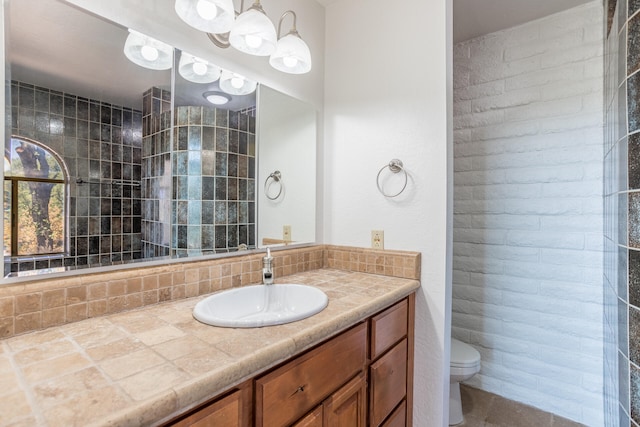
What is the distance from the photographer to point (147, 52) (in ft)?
3.67

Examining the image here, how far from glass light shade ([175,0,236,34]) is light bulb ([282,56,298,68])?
33 cm

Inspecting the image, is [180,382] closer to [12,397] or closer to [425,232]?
[12,397]

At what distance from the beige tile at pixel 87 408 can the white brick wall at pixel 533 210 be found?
2.16 m

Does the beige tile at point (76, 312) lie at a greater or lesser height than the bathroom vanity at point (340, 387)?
greater

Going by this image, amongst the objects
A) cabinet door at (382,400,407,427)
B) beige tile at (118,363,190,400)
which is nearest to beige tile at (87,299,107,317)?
beige tile at (118,363,190,400)

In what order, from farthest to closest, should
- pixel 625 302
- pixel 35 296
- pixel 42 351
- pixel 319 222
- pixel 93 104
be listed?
pixel 319 222 < pixel 625 302 < pixel 93 104 < pixel 35 296 < pixel 42 351

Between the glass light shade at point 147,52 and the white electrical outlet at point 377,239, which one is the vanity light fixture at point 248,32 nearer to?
the glass light shade at point 147,52

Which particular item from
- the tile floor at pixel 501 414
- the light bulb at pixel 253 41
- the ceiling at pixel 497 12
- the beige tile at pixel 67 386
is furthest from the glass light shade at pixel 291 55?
the tile floor at pixel 501 414

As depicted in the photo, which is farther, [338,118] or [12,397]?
[338,118]

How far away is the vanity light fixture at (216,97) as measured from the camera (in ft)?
4.27

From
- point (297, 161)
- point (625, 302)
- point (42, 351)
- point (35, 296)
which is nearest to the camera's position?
point (42, 351)

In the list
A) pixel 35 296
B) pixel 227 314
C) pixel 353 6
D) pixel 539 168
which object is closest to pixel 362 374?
pixel 227 314

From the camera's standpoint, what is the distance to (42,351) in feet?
2.42

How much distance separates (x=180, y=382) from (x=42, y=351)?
Result: 407mm
